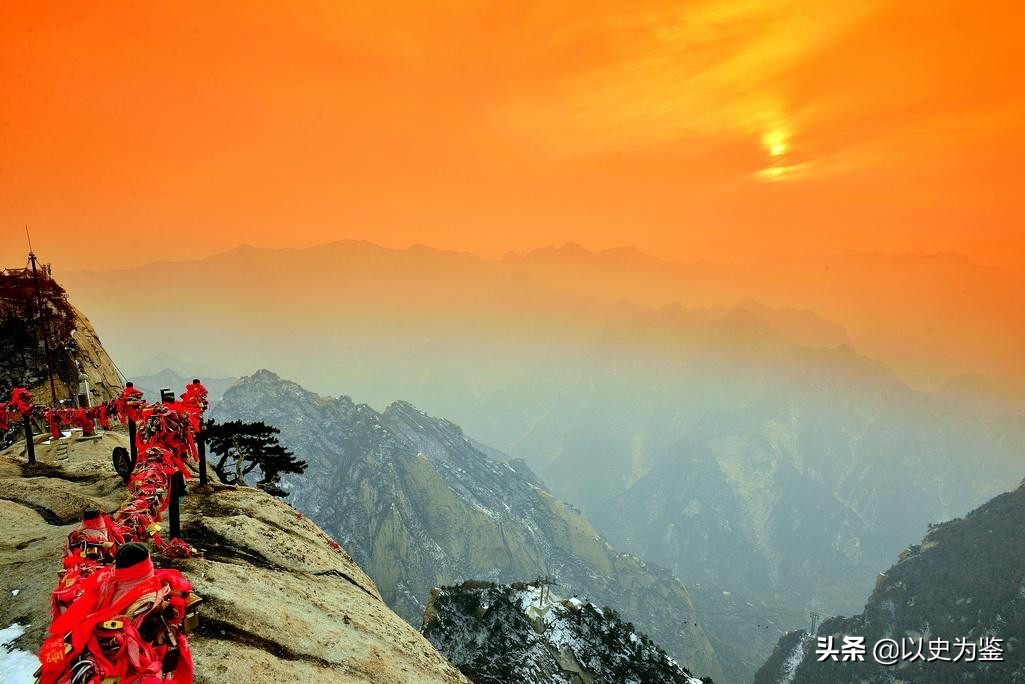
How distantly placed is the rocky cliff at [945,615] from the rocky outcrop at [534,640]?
5818 cm

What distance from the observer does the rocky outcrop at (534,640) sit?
51.4 metres

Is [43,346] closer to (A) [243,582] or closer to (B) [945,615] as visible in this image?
(A) [243,582]

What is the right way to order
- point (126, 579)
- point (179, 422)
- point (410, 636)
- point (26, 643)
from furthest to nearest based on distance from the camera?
point (410, 636) → point (179, 422) → point (26, 643) → point (126, 579)

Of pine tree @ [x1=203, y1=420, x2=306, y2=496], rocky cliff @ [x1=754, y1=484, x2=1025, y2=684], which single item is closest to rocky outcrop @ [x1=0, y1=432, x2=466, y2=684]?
pine tree @ [x1=203, y1=420, x2=306, y2=496]

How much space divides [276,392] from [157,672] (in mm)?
191403

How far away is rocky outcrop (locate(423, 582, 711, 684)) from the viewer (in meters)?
51.4

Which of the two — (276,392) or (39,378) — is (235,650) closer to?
(39,378)

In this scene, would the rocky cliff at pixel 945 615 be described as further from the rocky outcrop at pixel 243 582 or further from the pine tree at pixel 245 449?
the rocky outcrop at pixel 243 582

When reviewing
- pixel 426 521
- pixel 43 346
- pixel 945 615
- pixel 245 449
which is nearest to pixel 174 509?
pixel 245 449

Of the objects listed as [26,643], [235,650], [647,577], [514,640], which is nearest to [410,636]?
[235,650]

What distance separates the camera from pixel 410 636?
22.1 m

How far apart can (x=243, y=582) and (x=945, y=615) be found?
16415cm

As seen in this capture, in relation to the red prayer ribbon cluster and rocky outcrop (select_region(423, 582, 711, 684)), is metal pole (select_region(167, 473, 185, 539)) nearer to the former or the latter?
the red prayer ribbon cluster

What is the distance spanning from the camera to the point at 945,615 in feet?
390
